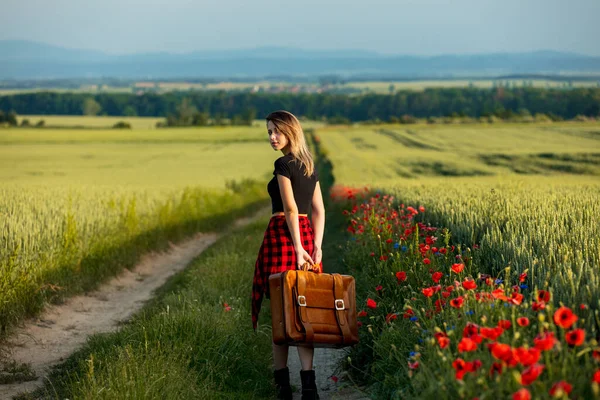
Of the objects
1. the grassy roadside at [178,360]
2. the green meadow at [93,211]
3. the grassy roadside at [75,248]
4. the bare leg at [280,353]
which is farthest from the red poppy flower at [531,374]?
the green meadow at [93,211]

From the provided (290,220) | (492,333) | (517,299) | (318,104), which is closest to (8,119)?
(318,104)

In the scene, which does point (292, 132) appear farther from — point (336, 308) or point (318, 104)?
point (318, 104)

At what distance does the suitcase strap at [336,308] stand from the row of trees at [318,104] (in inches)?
→ 2829

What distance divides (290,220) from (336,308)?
747mm

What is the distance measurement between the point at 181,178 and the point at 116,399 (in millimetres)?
26851

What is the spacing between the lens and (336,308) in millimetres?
5945

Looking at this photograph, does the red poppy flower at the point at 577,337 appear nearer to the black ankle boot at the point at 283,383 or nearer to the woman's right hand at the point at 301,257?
the woman's right hand at the point at 301,257

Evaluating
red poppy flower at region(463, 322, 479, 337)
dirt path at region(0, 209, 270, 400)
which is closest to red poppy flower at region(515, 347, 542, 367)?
red poppy flower at region(463, 322, 479, 337)

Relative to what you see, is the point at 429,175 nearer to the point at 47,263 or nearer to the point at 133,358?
the point at 47,263

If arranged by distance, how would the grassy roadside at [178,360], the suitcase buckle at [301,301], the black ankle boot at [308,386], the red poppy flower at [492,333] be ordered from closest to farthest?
1. the red poppy flower at [492,333]
2. the grassy roadside at [178,360]
3. the suitcase buckle at [301,301]
4. the black ankle boot at [308,386]

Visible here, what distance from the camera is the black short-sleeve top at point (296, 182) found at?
20.7 ft

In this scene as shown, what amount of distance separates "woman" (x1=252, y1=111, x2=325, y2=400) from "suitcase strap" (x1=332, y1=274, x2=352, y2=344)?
0.39 metres

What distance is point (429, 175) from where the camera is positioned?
34281mm

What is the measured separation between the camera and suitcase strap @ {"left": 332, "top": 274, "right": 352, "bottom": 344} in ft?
19.6
